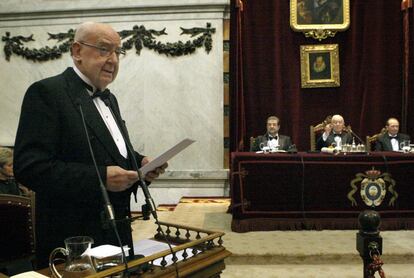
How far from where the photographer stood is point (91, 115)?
1.76m

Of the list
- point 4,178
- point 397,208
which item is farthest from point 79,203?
point 397,208

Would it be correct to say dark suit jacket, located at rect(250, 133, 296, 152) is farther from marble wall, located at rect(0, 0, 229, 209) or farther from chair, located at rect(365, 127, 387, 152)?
chair, located at rect(365, 127, 387, 152)

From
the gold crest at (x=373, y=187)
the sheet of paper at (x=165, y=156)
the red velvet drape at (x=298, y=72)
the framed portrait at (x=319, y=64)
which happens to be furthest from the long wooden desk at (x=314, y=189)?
the sheet of paper at (x=165, y=156)

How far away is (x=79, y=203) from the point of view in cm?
175

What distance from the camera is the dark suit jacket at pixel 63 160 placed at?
1606mm

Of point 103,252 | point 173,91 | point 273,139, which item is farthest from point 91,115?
point 173,91

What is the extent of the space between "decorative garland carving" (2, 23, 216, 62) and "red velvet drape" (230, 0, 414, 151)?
0.56 metres

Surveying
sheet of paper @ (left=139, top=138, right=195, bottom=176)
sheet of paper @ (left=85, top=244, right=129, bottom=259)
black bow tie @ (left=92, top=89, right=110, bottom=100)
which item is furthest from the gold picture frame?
sheet of paper @ (left=85, top=244, right=129, bottom=259)

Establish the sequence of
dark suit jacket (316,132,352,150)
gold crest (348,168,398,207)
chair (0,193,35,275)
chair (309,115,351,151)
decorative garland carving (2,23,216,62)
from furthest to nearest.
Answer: decorative garland carving (2,23,216,62), chair (309,115,351,151), dark suit jacket (316,132,352,150), gold crest (348,168,398,207), chair (0,193,35,275)

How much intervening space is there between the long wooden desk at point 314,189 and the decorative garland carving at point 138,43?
3.09 m

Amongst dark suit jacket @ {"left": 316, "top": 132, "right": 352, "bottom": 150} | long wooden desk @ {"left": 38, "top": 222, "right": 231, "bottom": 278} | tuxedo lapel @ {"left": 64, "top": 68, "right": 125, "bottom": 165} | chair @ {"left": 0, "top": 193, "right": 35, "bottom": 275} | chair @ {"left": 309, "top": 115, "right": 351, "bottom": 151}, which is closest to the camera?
long wooden desk @ {"left": 38, "top": 222, "right": 231, "bottom": 278}

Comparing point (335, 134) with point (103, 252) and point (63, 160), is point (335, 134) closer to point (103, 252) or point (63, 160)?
point (63, 160)

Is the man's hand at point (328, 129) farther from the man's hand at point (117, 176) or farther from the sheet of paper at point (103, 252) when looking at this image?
the sheet of paper at point (103, 252)

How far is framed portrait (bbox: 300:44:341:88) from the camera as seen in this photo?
7.00 metres
